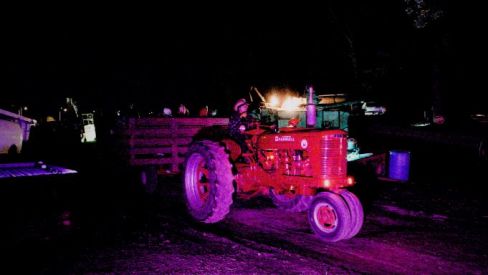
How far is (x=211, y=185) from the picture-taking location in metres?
5.75

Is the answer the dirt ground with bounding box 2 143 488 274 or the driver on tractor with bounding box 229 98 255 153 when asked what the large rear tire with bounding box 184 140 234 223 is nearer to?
the dirt ground with bounding box 2 143 488 274

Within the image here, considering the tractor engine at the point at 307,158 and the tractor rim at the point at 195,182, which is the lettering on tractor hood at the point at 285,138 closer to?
the tractor engine at the point at 307,158

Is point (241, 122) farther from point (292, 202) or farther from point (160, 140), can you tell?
point (160, 140)

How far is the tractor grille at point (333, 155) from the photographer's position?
4.99 metres

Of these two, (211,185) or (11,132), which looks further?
(11,132)

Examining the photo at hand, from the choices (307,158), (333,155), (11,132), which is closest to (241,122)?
(307,158)

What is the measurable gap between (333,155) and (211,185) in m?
1.88

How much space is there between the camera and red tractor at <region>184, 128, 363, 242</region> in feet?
16.1

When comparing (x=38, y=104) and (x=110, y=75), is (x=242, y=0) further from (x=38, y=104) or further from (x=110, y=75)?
(x=38, y=104)

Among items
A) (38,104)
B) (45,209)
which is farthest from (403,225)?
(38,104)

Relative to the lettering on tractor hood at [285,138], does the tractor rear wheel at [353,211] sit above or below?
below

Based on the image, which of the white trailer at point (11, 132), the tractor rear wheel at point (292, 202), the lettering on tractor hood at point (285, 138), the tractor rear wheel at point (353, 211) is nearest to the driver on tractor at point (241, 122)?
the lettering on tractor hood at point (285, 138)

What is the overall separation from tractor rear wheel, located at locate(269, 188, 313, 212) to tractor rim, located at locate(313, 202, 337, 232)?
1.09 metres

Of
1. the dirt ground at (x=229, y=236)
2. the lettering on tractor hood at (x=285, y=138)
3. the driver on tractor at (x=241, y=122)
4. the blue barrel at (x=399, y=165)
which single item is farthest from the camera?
the blue barrel at (x=399, y=165)
